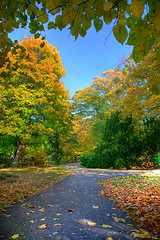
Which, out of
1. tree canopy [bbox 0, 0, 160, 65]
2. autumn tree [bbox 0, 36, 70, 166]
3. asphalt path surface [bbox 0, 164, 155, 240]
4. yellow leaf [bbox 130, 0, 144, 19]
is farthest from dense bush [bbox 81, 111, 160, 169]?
yellow leaf [bbox 130, 0, 144, 19]

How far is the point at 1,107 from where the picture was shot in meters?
9.15

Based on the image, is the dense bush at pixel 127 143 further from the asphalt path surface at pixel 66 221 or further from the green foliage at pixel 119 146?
the asphalt path surface at pixel 66 221

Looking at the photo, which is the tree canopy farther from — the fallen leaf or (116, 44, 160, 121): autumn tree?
(116, 44, 160, 121): autumn tree

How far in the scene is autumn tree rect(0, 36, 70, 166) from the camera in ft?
29.7

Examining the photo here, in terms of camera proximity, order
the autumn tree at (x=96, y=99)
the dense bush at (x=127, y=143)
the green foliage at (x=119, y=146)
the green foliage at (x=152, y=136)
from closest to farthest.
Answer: the green foliage at (x=152, y=136) → the dense bush at (x=127, y=143) → the green foliage at (x=119, y=146) → the autumn tree at (x=96, y=99)

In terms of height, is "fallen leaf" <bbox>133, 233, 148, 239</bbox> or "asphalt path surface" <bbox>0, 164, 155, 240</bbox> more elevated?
"fallen leaf" <bbox>133, 233, 148, 239</bbox>

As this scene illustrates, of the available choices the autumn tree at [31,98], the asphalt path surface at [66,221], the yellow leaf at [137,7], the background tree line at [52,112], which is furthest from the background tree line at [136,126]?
the yellow leaf at [137,7]

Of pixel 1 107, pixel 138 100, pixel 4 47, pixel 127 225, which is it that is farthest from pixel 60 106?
pixel 127 225

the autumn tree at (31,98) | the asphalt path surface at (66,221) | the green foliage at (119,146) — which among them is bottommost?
the asphalt path surface at (66,221)

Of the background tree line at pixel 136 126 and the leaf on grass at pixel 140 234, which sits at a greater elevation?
the background tree line at pixel 136 126

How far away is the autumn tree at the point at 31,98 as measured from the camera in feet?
29.7

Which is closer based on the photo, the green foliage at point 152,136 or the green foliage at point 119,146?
the green foliage at point 152,136

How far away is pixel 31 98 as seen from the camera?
9.47m

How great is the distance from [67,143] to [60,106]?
434 inches
